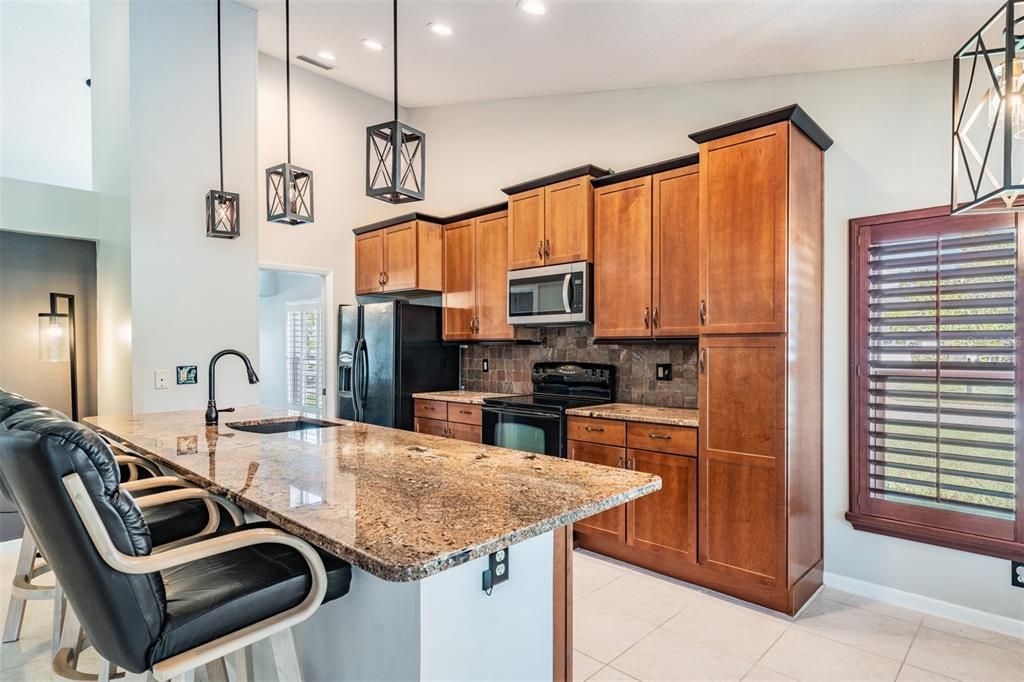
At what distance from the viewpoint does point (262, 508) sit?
1.28m

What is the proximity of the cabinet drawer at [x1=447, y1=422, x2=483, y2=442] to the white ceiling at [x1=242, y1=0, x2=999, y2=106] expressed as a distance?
265cm

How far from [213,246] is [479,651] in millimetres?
3435

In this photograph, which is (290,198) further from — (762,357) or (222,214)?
(762,357)

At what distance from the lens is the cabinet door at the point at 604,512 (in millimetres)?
3340

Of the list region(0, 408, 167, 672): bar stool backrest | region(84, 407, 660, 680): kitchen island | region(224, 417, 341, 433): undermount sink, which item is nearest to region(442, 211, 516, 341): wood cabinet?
region(224, 417, 341, 433): undermount sink

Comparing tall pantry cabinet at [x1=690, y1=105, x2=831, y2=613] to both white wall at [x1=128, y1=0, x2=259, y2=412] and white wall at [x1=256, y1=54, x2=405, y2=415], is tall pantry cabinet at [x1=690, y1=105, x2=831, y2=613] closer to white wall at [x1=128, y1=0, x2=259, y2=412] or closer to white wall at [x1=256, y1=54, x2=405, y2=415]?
white wall at [x1=128, y1=0, x2=259, y2=412]

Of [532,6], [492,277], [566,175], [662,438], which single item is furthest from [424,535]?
[492,277]

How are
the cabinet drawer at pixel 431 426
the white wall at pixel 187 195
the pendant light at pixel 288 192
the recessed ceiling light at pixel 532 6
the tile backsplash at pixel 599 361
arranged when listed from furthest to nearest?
1. the cabinet drawer at pixel 431 426
2. the tile backsplash at pixel 599 361
3. the white wall at pixel 187 195
4. the recessed ceiling light at pixel 532 6
5. the pendant light at pixel 288 192

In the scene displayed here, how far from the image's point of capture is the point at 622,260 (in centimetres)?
355

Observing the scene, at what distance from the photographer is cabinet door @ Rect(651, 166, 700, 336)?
3.20 meters

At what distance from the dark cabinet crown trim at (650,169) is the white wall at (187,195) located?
2.50 m

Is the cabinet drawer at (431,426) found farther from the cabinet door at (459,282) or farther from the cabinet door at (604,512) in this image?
the cabinet door at (604,512)

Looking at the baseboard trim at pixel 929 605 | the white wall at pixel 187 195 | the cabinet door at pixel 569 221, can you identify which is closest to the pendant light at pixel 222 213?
the white wall at pixel 187 195

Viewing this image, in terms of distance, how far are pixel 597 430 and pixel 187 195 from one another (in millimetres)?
3113
